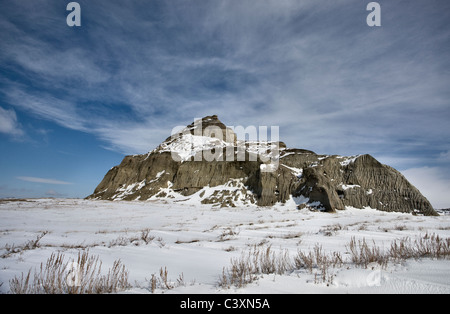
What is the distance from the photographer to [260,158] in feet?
154

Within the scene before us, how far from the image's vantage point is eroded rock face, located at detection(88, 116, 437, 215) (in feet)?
120

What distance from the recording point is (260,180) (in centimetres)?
4197

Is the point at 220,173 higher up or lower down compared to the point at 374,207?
higher up

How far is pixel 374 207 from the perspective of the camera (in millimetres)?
36344

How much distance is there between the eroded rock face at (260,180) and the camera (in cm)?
3669
